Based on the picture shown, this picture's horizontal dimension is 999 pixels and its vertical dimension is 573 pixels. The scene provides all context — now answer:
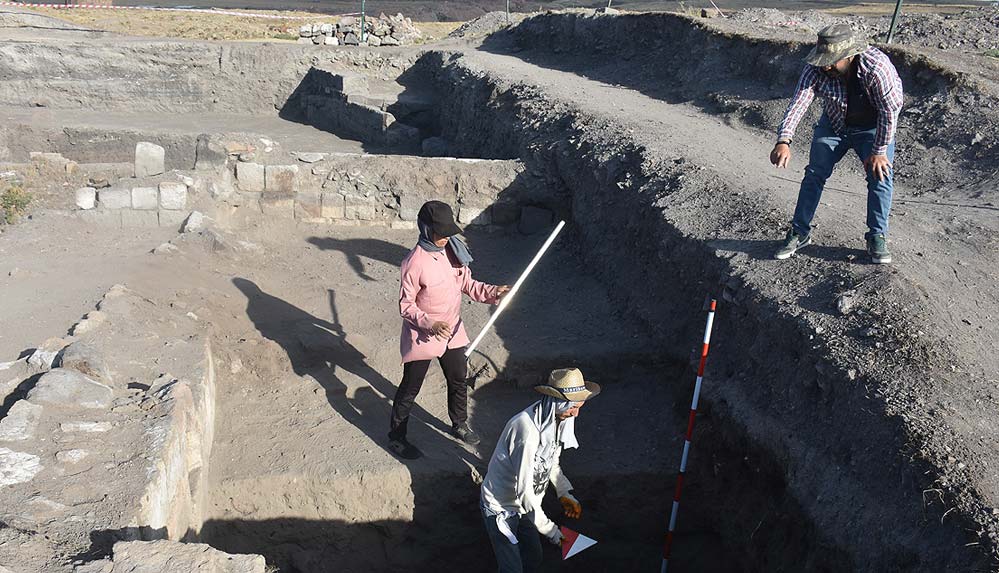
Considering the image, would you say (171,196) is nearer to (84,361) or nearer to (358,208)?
(358,208)

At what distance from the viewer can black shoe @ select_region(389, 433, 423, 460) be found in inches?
218

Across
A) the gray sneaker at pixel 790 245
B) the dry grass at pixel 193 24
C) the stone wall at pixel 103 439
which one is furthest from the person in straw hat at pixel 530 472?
the dry grass at pixel 193 24

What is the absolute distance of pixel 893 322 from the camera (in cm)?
454

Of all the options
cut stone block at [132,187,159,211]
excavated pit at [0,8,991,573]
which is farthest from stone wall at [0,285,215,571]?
cut stone block at [132,187,159,211]

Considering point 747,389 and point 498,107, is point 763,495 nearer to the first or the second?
point 747,389

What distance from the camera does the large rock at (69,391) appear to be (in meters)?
4.32

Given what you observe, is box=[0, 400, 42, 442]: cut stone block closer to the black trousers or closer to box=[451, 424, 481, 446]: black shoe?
the black trousers

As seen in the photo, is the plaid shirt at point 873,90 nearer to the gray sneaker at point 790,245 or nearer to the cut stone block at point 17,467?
the gray sneaker at point 790,245

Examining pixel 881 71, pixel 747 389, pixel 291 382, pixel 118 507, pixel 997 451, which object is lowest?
pixel 291 382

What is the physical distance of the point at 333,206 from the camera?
928cm

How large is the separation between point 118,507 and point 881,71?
487 cm

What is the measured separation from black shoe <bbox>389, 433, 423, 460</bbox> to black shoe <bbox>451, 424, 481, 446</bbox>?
0.37m

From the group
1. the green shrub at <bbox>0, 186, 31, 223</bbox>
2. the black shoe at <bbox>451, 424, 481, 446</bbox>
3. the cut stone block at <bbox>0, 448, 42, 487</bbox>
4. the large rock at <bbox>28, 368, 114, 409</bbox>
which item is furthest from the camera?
the green shrub at <bbox>0, 186, 31, 223</bbox>

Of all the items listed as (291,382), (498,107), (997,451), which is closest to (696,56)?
(498,107)
